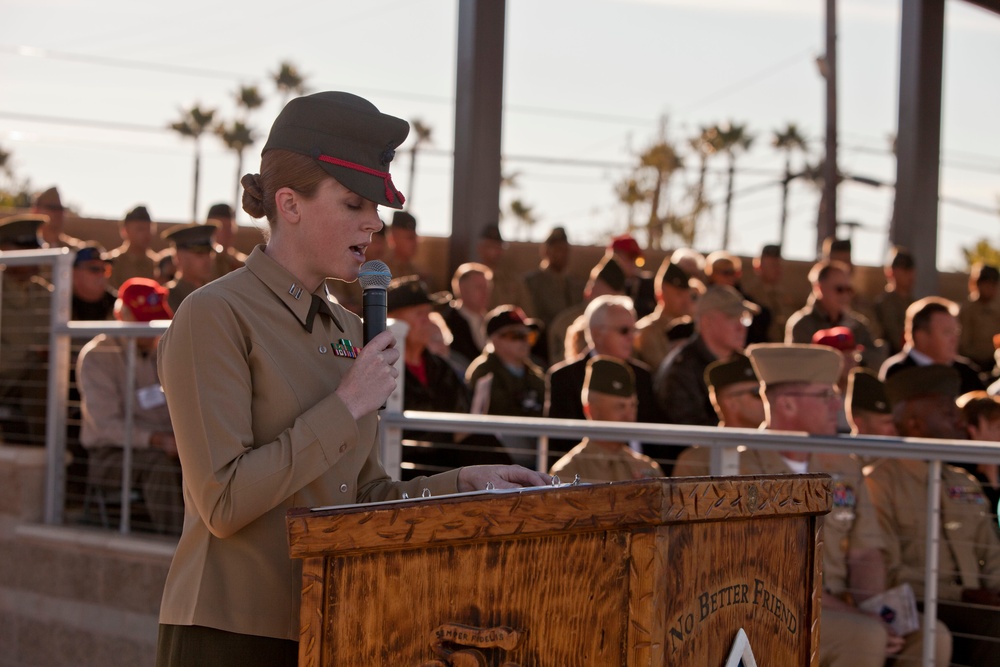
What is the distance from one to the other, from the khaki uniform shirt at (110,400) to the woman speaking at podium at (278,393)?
3963 mm

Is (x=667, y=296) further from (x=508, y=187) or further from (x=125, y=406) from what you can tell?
(x=508, y=187)

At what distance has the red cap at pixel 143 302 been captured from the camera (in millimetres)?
6415

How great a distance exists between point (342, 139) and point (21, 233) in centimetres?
628

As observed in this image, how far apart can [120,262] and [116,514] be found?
10.7 feet

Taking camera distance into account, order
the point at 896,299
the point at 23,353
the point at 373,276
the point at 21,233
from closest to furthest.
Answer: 1. the point at 373,276
2. the point at 23,353
3. the point at 21,233
4. the point at 896,299

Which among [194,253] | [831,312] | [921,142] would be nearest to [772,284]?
[921,142]

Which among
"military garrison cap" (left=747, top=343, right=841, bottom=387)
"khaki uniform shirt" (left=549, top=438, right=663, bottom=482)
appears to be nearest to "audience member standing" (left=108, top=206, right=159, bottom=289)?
"khaki uniform shirt" (left=549, top=438, right=663, bottom=482)

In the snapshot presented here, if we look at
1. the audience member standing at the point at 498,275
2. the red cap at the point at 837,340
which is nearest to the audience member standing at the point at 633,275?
the audience member standing at the point at 498,275

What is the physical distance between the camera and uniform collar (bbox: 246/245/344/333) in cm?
222

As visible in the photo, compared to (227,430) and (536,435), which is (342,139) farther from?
(536,435)

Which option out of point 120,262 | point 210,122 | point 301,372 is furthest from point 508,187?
point 301,372

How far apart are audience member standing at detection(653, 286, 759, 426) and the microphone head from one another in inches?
176

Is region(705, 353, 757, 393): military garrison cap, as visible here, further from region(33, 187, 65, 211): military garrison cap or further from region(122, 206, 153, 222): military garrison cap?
region(33, 187, 65, 211): military garrison cap

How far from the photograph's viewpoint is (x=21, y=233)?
788 centimetres
